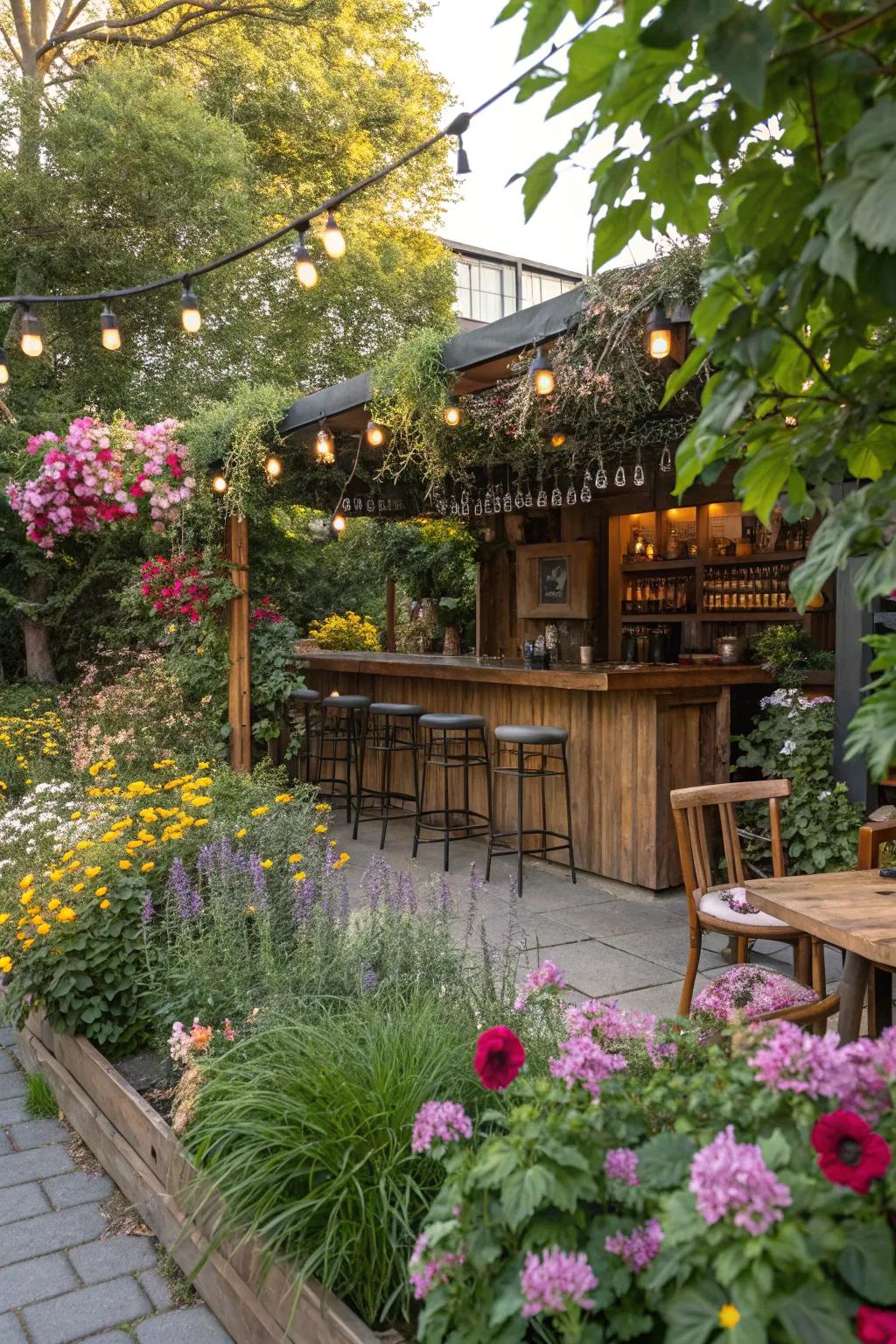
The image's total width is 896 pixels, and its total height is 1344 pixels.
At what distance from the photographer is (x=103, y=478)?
6539 millimetres

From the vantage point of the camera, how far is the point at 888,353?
1005 millimetres

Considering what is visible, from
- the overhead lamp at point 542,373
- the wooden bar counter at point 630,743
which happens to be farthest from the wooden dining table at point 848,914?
the overhead lamp at point 542,373

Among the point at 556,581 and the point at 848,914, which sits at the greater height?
the point at 556,581

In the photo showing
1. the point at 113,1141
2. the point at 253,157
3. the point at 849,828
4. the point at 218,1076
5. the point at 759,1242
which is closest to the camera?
the point at 759,1242

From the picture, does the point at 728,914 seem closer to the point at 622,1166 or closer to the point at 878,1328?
the point at 622,1166

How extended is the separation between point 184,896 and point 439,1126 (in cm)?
159

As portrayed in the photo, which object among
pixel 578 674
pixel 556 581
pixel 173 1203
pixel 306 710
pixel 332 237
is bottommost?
pixel 173 1203

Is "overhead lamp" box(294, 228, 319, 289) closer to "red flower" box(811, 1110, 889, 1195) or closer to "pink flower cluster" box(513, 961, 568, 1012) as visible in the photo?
"pink flower cluster" box(513, 961, 568, 1012)

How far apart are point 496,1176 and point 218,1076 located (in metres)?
1.08

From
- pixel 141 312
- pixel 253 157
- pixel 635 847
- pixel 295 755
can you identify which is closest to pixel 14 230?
pixel 141 312

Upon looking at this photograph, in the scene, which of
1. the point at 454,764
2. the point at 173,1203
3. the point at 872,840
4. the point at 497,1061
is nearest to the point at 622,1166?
the point at 497,1061

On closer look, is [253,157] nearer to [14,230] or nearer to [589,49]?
[14,230]

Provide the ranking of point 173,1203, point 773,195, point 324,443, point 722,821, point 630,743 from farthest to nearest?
point 324,443 < point 630,743 < point 722,821 < point 173,1203 < point 773,195

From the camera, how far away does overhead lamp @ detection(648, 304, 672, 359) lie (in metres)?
3.92
